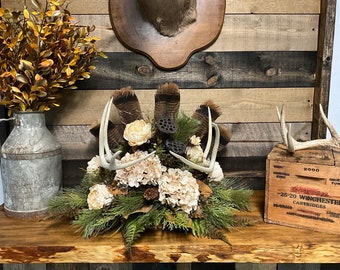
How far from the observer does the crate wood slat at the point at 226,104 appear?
1.18 meters

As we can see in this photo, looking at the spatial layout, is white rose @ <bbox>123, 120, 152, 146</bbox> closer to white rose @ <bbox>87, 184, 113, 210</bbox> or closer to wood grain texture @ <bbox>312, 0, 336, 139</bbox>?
white rose @ <bbox>87, 184, 113, 210</bbox>

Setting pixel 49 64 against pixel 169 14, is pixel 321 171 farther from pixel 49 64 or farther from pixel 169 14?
pixel 49 64

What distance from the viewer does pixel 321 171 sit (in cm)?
88

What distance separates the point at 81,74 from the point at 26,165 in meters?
0.29

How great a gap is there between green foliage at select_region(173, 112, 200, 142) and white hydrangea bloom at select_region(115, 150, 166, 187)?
108 mm

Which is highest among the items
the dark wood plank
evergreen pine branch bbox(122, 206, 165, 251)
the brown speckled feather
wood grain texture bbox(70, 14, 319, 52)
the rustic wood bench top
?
wood grain texture bbox(70, 14, 319, 52)

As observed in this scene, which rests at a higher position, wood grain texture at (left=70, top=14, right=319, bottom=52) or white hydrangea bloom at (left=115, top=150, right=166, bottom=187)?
wood grain texture at (left=70, top=14, right=319, bottom=52)

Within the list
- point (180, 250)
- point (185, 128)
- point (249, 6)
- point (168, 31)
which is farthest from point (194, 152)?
point (249, 6)

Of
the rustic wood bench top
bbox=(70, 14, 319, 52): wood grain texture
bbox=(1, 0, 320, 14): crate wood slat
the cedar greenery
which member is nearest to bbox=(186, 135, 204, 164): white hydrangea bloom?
the cedar greenery

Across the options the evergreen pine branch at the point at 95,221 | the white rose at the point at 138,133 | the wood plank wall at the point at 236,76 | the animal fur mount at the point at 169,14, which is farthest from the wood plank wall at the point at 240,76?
the evergreen pine branch at the point at 95,221

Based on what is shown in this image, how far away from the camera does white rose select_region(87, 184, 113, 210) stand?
0.89 m

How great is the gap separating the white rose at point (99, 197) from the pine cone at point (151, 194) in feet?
0.29

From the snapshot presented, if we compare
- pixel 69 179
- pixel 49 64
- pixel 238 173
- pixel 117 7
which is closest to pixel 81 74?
pixel 49 64

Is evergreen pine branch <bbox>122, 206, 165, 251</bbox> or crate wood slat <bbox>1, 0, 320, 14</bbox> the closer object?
evergreen pine branch <bbox>122, 206, 165, 251</bbox>
